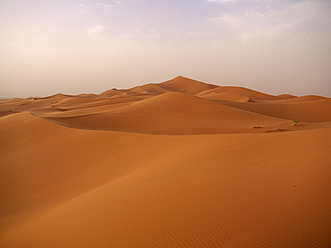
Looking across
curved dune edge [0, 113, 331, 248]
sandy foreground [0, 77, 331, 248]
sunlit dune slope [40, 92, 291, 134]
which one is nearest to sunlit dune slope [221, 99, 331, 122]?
sunlit dune slope [40, 92, 291, 134]

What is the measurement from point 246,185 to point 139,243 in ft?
6.95

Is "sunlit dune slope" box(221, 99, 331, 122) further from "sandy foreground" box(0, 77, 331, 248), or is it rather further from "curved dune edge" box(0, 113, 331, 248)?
"curved dune edge" box(0, 113, 331, 248)

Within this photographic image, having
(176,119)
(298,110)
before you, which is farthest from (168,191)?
(298,110)

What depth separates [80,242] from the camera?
3.06m

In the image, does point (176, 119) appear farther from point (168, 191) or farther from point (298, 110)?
point (298, 110)

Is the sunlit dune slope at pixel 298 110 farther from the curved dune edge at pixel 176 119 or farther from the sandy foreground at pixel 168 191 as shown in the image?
the sandy foreground at pixel 168 191

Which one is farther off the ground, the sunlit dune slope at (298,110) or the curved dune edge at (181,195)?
the sunlit dune slope at (298,110)

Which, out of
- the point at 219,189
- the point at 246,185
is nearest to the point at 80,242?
the point at 219,189

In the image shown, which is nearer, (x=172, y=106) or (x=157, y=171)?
(x=157, y=171)

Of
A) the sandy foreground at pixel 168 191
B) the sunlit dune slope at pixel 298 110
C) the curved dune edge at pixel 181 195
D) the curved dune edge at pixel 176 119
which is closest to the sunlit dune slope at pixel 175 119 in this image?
the curved dune edge at pixel 176 119

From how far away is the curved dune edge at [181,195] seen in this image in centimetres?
281

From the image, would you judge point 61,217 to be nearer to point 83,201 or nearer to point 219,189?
point 83,201

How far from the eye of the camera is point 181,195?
3891 mm

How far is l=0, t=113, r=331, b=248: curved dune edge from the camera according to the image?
281cm
